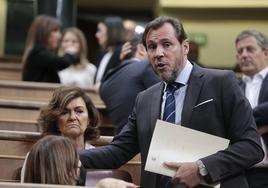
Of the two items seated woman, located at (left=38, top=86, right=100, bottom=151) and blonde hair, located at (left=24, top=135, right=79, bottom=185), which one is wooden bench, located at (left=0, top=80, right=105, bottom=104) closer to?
seated woman, located at (left=38, top=86, right=100, bottom=151)

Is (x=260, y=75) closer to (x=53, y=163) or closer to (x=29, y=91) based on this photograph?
(x=53, y=163)

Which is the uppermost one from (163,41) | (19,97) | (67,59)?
(163,41)

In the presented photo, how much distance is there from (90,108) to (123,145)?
64 cm

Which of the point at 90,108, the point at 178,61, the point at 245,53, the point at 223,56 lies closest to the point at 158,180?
the point at 178,61

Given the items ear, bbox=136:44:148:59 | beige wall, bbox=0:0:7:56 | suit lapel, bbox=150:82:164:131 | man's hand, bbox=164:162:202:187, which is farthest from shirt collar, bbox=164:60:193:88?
beige wall, bbox=0:0:7:56

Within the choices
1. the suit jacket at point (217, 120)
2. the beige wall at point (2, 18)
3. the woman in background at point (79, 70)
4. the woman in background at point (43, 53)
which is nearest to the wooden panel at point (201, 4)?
the beige wall at point (2, 18)

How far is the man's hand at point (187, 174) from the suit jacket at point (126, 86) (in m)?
1.50

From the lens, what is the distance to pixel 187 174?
7.19 ft

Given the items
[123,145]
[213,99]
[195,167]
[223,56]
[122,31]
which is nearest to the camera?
[195,167]

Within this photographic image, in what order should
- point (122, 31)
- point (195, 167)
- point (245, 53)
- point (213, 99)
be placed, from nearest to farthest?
point (195, 167) → point (213, 99) → point (245, 53) → point (122, 31)

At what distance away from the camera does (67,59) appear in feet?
16.8

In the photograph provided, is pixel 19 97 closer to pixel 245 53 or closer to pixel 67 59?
pixel 67 59

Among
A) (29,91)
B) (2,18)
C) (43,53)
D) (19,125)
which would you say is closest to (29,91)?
(29,91)

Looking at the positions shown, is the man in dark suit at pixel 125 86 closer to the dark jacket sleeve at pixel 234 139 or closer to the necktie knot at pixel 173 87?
the necktie knot at pixel 173 87
